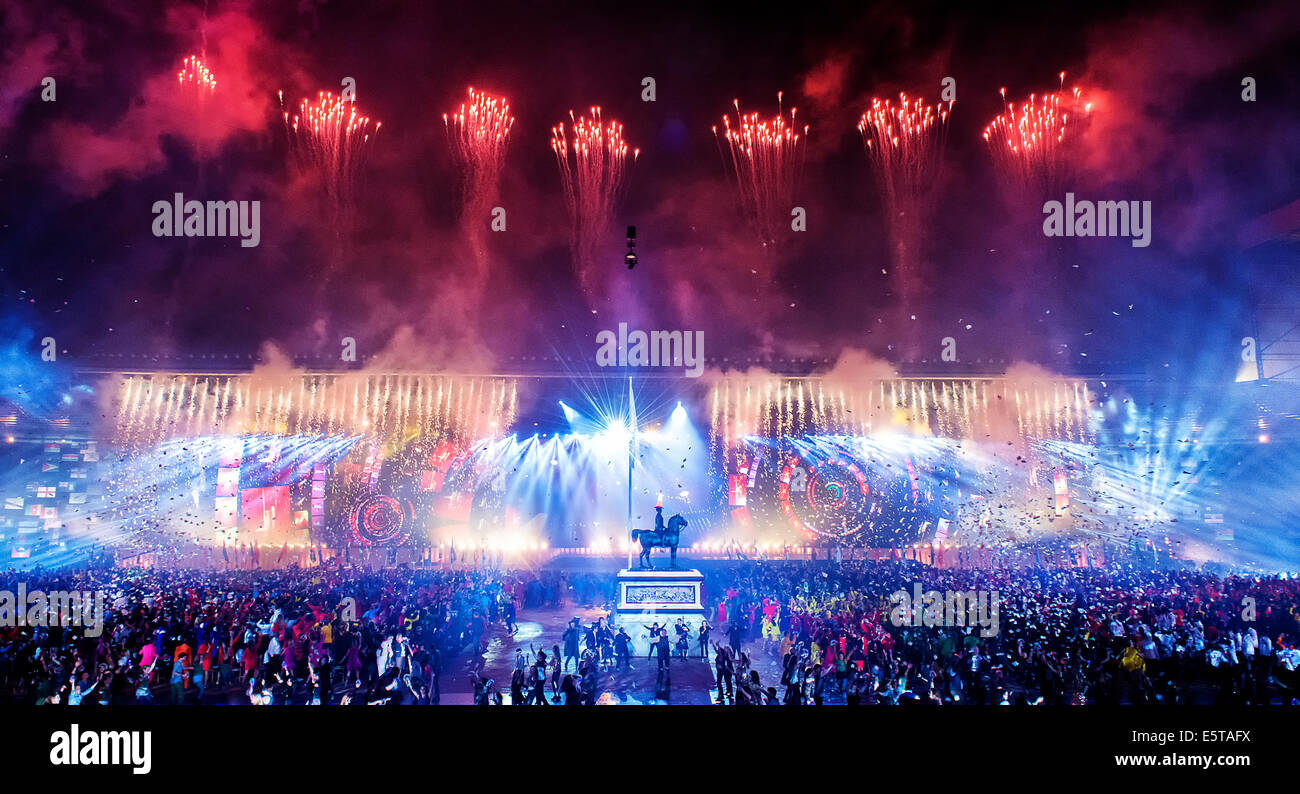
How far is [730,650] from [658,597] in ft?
13.2

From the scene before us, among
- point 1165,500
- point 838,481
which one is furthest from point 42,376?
point 1165,500

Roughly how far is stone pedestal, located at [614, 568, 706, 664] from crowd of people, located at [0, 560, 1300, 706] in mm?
377

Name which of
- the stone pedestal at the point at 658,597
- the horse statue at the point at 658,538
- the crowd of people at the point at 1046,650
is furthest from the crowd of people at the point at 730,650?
the horse statue at the point at 658,538

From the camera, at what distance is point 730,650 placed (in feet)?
44.7

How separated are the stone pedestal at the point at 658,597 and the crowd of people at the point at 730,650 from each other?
1.24 feet

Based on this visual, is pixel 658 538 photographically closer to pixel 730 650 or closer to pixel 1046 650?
pixel 730 650

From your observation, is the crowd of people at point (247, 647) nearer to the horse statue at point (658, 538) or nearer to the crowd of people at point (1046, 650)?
the horse statue at point (658, 538)

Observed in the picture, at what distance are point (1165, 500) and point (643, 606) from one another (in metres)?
31.8

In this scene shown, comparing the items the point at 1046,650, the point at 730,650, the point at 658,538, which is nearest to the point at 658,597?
the point at 658,538

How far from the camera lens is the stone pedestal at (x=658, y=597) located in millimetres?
17234

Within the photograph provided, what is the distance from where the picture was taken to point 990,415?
132 ft

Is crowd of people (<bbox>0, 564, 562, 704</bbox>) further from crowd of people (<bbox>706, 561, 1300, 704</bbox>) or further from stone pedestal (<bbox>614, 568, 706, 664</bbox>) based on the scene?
crowd of people (<bbox>706, 561, 1300, 704</bbox>)
